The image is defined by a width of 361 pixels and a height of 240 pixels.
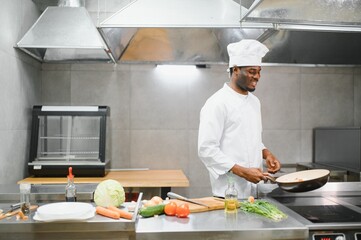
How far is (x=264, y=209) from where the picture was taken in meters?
1.62

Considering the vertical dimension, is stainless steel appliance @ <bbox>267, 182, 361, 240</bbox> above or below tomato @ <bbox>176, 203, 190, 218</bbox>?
below

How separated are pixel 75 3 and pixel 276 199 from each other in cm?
220

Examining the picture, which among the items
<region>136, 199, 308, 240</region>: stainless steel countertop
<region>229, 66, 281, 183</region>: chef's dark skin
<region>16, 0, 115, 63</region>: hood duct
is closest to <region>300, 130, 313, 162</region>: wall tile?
<region>229, 66, 281, 183</region>: chef's dark skin

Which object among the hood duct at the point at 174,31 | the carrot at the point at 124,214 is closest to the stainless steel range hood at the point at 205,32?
the hood duct at the point at 174,31

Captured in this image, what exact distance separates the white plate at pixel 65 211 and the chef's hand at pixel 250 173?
2.83 ft

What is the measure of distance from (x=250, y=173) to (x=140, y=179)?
113 cm

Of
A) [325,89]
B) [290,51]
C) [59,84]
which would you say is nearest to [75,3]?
[59,84]

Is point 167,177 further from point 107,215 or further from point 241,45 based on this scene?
point 107,215

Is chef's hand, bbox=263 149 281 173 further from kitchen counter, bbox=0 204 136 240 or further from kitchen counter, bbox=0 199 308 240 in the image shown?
kitchen counter, bbox=0 204 136 240

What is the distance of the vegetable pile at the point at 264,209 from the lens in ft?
5.16

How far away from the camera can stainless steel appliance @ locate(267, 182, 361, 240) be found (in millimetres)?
1521

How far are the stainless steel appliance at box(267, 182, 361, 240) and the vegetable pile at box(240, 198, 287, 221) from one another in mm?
92

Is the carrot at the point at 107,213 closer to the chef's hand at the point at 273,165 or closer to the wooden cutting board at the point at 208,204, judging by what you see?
the wooden cutting board at the point at 208,204

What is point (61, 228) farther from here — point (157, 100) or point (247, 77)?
point (157, 100)
